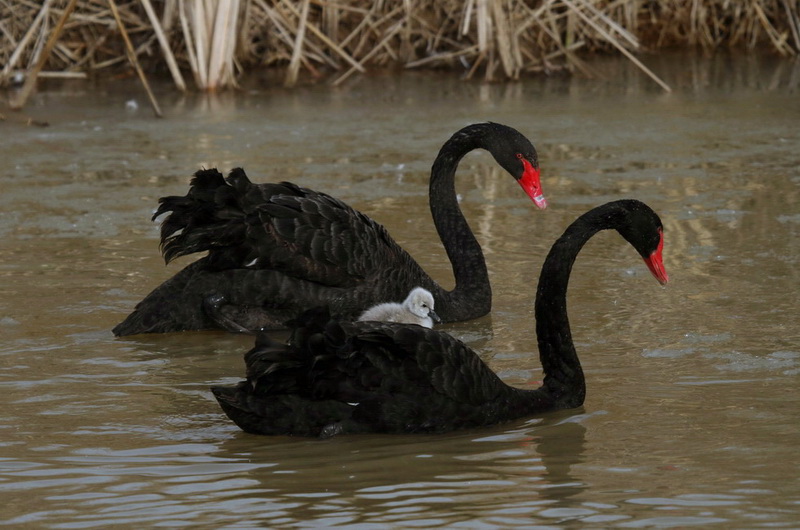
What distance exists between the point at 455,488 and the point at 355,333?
0.70 metres

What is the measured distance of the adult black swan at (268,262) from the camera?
5.19m

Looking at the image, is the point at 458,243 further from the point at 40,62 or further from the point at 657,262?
the point at 40,62

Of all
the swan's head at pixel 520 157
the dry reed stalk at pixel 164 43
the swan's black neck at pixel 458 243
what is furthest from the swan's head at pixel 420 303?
the dry reed stalk at pixel 164 43

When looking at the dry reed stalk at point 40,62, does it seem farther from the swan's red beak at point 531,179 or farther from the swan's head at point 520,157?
the swan's red beak at point 531,179

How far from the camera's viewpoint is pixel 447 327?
5.45 metres

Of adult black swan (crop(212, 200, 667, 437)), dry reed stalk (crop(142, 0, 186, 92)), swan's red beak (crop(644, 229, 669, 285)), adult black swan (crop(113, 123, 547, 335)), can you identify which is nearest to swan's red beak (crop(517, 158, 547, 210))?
→ adult black swan (crop(113, 123, 547, 335))

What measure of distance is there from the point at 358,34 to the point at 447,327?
6.49 m

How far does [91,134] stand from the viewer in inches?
353

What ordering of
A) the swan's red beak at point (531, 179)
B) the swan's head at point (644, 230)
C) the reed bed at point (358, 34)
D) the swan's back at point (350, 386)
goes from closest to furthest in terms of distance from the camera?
1. the swan's back at point (350, 386)
2. the swan's head at point (644, 230)
3. the swan's red beak at point (531, 179)
4. the reed bed at point (358, 34)

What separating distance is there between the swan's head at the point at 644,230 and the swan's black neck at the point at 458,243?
1.06 metres

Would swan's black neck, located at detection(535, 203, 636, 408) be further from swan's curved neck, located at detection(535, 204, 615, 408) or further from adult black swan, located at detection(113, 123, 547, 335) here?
adult black swan, located at detection(113, 123, 547, 335)

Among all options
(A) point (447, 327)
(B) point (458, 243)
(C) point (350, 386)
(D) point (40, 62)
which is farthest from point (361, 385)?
(D) point (40, 62)

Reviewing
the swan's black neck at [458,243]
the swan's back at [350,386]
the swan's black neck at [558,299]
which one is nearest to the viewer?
the swan's back at [350,386]

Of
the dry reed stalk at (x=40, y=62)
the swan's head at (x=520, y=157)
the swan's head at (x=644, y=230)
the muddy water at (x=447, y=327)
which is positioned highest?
the dry reed stalk at (x=40, y=62)
